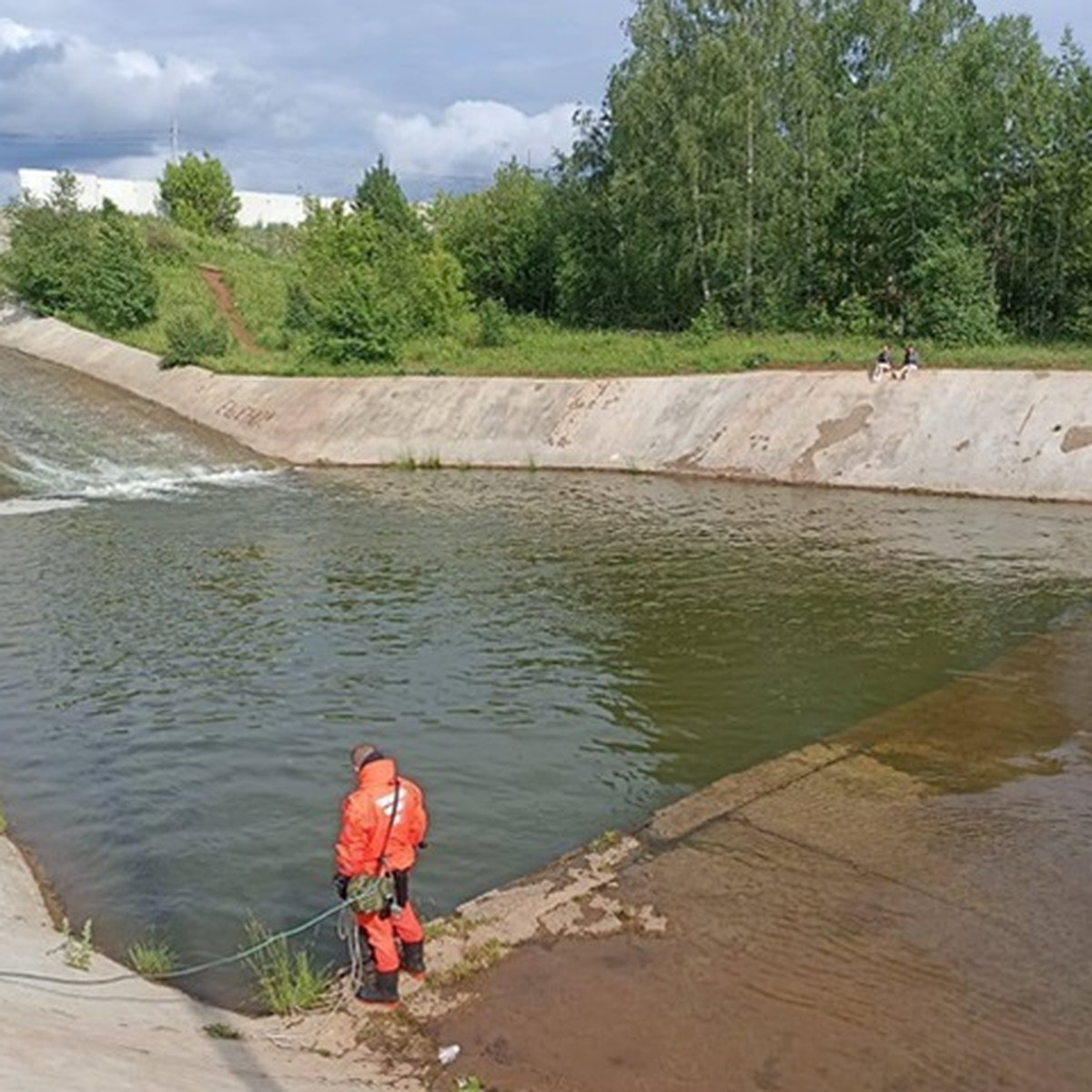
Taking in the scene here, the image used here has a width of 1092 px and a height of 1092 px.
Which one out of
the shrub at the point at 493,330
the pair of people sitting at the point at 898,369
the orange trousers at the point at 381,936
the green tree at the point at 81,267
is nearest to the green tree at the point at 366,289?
the shrub at the point at 493,330

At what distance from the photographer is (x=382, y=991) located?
8070 millimetres

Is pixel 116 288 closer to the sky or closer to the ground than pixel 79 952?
closer to the sky

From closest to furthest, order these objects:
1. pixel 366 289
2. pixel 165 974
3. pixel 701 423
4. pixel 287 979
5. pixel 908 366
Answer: pixel 287 979, pixel 165 974, pixel 908 366, pixel 701 423, pixel 366 289

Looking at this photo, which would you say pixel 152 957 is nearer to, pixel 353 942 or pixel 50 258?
pixel 353 942

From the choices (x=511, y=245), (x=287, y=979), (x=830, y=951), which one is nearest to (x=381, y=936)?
(x=287, y=979)

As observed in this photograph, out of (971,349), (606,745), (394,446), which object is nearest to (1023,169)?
(971,349)

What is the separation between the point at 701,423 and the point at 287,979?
3007 centimetres

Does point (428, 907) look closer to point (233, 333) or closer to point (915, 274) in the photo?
point (915, 274)

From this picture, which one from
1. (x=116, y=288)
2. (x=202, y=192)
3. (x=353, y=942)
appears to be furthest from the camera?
(x=202, y=192)

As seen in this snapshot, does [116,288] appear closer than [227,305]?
Yes

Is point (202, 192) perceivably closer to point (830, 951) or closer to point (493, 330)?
point (493, 330)

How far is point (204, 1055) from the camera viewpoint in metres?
7.00

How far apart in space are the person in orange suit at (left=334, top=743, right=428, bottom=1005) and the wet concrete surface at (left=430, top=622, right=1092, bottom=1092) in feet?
1.77

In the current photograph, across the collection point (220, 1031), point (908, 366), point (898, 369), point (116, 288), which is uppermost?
point (116, 288)
